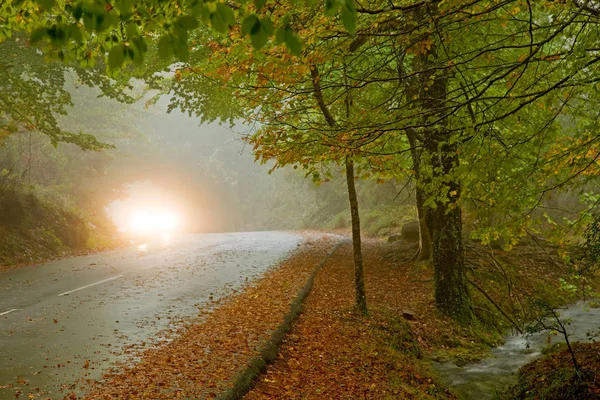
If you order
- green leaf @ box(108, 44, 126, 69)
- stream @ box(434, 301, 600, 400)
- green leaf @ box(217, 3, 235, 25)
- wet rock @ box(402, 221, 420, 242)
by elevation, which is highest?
green leaf @ box(217, 3, 235, 25)

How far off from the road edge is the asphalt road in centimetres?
205

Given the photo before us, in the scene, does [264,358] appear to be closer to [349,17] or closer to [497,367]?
[497,367]

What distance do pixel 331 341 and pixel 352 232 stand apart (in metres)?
3.54

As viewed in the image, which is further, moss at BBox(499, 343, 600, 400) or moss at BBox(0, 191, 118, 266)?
moss at BBox(0, 191, 118, 266)

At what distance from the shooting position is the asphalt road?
6.67m

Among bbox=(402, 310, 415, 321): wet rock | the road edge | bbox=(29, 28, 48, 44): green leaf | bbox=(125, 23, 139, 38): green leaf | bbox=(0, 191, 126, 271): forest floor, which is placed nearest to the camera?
bbox=(29, 28, 48, 44): green leaf

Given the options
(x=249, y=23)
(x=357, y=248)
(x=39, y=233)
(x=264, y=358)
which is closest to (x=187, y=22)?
(x=249, y=23)

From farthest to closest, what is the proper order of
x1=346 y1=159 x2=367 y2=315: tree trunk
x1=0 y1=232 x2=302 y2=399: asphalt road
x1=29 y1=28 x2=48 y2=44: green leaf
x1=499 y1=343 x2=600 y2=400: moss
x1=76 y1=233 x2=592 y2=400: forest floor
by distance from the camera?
x1=346 y1=159 x2=367 y2=315: tree trunk, x1=0 y1=232 x2=302 y2=399: asphalt road, x1=76 y1=233 x2=592 y2=400: forest floor, x1=499 y1=343 x2=600 y2=400: moss, x1=29 y1=28 x2=48 y2=44: green leaf

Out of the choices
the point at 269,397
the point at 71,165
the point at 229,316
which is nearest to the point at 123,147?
the point at 71,165

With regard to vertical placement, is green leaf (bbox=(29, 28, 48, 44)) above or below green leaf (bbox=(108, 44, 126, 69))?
Answer: above

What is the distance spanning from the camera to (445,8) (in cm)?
581

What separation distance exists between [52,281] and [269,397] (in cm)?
980

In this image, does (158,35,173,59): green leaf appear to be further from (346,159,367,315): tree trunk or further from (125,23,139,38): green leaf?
(346,159,367,315): tree trunk

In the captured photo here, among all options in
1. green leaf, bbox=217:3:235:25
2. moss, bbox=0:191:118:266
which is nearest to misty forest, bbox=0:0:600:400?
green leaf, bbox=217:3:235:25
